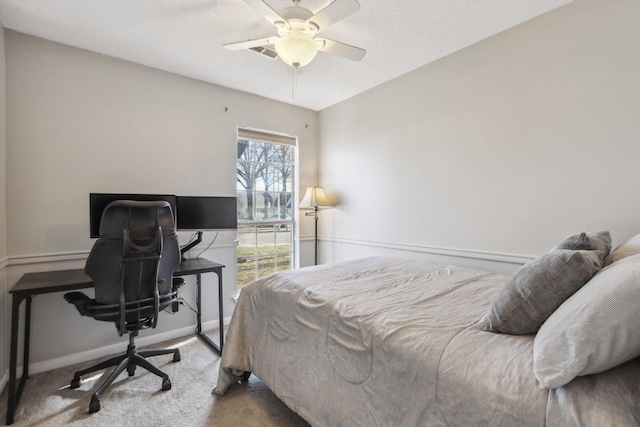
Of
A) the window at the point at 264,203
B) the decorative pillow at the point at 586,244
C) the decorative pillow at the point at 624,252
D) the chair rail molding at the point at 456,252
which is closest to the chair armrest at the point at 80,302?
the window at the point at 264,203

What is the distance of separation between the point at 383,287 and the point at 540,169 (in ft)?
4.75

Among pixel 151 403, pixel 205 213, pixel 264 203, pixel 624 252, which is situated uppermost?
pixel 264 203

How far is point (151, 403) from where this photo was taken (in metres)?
1.90

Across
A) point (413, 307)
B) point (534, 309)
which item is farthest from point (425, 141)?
point (534, 309)

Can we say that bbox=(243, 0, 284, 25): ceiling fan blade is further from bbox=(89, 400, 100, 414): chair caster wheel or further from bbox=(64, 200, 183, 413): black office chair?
bbox=(89, 400, 100, 414): chair caster wheel

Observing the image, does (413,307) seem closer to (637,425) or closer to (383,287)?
(383,287)

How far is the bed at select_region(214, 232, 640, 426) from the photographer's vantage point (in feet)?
2.55

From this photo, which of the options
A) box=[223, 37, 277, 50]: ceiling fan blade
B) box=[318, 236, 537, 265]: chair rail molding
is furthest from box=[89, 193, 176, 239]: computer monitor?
box=[318, 236, 537, 265]: chair rail molding

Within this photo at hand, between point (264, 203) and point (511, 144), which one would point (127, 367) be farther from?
point (511, 144)

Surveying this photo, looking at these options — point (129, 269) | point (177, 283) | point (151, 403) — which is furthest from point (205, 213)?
point (151, 403)

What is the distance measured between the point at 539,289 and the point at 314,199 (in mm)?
2754

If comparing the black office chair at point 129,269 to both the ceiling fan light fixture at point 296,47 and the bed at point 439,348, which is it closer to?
the bed at point 439,348

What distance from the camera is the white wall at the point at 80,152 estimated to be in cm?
225

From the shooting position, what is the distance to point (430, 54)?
2600 mm
